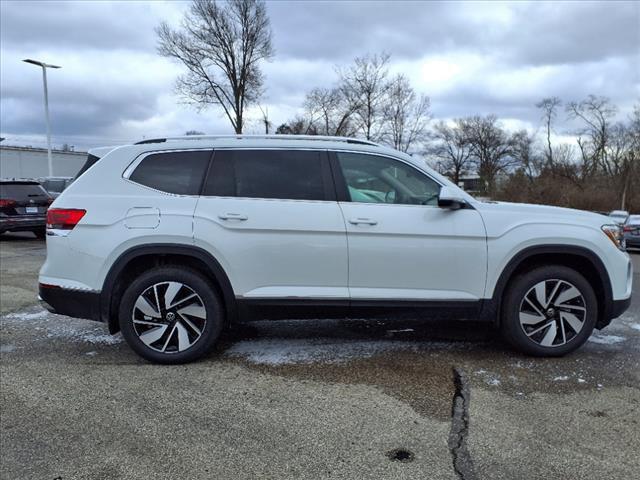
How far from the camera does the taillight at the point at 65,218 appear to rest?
4148 mm

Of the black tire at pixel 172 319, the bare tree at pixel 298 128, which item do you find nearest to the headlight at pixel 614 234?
the black tire at pixel 172 319

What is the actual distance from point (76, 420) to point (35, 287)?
502cm

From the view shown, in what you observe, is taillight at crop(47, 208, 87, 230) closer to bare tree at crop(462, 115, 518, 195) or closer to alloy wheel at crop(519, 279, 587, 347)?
alloy wheel at crop(519, 279, 587, 347)

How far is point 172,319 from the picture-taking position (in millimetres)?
4168

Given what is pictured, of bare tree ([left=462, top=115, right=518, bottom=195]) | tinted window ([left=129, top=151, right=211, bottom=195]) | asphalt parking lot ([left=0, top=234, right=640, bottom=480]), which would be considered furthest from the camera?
bare tree ([left=462, top=115, right=518, bottom=195])

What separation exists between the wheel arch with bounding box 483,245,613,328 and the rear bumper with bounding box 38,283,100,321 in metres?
3.17

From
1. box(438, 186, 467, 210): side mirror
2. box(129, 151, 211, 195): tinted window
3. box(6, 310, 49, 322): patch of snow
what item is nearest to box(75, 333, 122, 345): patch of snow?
box(6, 310, 49, 322): patch of snow

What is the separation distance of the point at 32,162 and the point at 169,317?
46.0 metres

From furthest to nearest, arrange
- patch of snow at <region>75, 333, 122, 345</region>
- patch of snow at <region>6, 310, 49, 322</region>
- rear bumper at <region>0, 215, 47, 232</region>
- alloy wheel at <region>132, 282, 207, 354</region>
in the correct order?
rear bumper at <region>0, 215, 47, 232</region> < patch of snow at <region>6, 310, 49, 322</region> < patch of snow at <region>75, 333, 122, 345</region> < alloy wheel at <region>132, 282, 207, 354</region>

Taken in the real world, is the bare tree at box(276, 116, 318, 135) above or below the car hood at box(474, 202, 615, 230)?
above

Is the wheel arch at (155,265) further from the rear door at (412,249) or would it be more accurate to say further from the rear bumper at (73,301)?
the rear door at (412,249)

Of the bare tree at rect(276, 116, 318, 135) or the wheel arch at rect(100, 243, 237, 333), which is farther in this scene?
the bare tree at rect(276, 116, 318, 135)

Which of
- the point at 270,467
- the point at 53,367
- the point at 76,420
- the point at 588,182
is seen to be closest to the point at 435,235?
the point at 270,467

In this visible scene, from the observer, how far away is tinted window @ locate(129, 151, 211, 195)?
4233 millimetres
